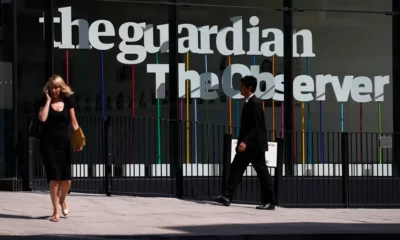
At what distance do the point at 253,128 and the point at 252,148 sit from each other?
0.28m

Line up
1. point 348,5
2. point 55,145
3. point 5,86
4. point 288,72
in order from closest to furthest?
point 55,145, point 5,86, point 288,72, point 348,5

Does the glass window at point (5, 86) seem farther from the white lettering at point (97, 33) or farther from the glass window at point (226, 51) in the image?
the glass window at point (226, 51)

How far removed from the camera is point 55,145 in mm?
12430

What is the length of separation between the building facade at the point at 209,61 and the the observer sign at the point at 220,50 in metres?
0.02

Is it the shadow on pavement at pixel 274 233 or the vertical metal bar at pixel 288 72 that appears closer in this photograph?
the shadow on pavement at pixel 274 233

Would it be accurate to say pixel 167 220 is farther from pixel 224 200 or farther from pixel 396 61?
pixel 396 61

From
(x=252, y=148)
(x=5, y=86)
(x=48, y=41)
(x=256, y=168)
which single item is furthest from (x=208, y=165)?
(x=5, y=86)

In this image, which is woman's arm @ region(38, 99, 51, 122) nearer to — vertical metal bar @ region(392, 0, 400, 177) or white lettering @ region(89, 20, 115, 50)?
white lettering @ region(89, 20, 115, 50)

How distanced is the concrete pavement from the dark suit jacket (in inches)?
36.3

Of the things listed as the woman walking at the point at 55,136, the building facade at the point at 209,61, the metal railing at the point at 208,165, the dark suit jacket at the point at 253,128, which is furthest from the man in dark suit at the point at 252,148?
the woman walking at the point at 55,136

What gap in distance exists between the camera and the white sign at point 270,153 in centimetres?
1522

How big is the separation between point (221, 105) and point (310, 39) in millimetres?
1878

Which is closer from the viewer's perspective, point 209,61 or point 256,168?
point 256,168

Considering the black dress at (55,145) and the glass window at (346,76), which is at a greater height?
the glass window at (346,76)
